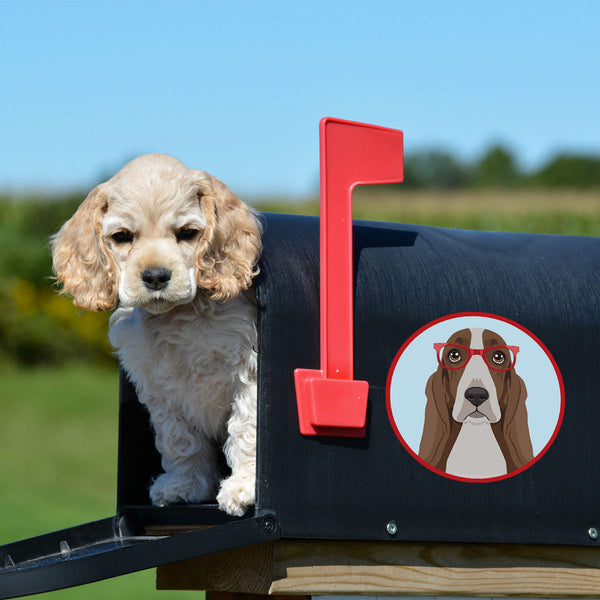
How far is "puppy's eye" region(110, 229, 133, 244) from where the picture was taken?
304 centimetres

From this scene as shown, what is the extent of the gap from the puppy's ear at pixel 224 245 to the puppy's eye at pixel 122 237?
0.22 metres

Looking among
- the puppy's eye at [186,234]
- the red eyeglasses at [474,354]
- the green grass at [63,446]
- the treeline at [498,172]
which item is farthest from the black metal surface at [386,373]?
the treeline at [498,172]

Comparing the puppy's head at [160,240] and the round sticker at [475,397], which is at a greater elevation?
the puppy's head at [160,240]

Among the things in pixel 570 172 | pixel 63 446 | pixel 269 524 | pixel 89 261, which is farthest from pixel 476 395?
pixel 570 172

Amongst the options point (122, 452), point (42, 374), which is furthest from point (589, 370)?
point (42, 374)

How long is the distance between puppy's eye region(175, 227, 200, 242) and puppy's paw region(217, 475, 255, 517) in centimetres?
77

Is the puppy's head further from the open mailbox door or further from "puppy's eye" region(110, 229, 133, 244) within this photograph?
the open mailbox door

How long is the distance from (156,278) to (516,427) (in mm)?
1239

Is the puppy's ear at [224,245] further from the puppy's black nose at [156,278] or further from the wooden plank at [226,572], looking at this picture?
the wooden plank at [226,572]

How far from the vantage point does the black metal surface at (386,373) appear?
9.62 feet

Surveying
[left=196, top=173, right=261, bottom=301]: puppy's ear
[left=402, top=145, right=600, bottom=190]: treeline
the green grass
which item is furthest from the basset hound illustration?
[left=402, top=145, right=600, bottom=190]: treeline

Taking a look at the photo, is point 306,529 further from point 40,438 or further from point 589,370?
point 40,438

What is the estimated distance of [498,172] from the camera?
1375 inches

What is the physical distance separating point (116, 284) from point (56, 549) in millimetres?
960
